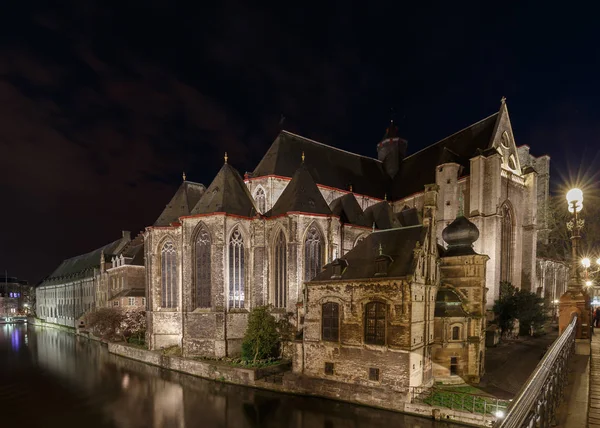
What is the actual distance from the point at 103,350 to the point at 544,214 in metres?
59.1

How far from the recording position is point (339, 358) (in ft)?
64.8

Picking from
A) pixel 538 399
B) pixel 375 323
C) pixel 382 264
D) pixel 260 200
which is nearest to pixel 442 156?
pixel 260 200

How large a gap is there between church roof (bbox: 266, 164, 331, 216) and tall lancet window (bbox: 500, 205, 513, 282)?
1988cm

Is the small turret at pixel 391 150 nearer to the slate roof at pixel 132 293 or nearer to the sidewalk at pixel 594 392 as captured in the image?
the slate roof at pixel 132 293

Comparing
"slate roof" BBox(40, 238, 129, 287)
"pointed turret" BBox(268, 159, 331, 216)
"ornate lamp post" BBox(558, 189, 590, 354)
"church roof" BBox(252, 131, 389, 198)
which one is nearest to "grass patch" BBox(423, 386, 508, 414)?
"ornate lamp post" BBox(558, 189, 590, 354)

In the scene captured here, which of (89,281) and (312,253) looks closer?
(312,253)

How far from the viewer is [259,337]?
78.4 ft

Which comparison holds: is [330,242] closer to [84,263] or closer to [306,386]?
[306,386]

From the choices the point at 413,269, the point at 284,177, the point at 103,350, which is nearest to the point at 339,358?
the point at 413,269

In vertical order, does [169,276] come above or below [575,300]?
below

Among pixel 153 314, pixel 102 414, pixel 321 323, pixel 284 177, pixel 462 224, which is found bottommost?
pixel 102 414

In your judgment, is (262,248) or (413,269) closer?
(413,269)

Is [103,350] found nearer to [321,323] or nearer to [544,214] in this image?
→ [321,323]

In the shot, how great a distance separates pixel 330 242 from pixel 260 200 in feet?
31.0
